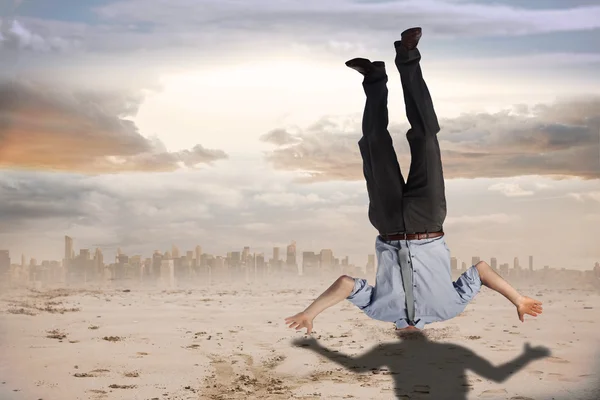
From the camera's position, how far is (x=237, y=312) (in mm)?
9781

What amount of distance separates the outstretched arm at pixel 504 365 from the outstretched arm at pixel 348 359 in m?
0.99

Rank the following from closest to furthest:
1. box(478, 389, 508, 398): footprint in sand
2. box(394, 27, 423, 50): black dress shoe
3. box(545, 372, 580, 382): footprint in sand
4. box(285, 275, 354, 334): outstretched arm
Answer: box(394, 27, 423, 50): black dress shoe, box(285, 275, 354, 334): outstretched arm, box(478, 389, 508, 398): footprint in sand, box(545, 372, 580, 382): footprint in sand

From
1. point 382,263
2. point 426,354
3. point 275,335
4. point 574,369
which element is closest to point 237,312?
point 275,335

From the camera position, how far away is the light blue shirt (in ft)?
14.8

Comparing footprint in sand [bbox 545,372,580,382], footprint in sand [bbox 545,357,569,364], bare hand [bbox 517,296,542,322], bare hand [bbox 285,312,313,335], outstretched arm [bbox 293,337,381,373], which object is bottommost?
footprint in sand [bbox 545,372,580,382]

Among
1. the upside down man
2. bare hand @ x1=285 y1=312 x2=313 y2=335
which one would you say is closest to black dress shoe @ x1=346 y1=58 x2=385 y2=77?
the upside down man

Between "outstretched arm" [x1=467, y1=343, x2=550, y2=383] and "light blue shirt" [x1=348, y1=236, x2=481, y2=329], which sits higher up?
"light blue shirt" [x1=348, y1=236, x2=481, y2=329]

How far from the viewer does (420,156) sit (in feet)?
14.5

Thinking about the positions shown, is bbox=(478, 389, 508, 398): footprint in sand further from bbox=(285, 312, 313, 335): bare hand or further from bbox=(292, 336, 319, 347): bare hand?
bbox=(285, 312, 313, 335): bare hand

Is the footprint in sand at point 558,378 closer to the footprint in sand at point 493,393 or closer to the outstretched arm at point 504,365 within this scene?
the outstretched arm at point 504,365

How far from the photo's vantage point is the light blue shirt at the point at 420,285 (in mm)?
4500

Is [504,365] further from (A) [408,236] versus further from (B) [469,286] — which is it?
(A) [408,236]

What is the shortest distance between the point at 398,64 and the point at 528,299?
1741 millimetres

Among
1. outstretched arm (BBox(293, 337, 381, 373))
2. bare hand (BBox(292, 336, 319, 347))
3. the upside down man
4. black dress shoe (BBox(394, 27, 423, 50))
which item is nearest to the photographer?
black dress shoe (BBox(394, 27, 423, 50))
